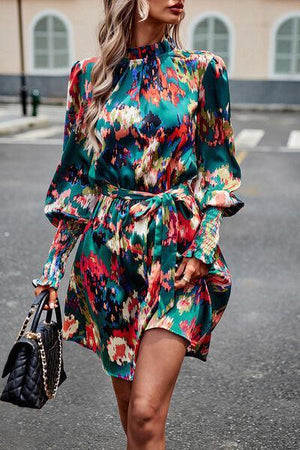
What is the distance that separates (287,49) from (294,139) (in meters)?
10.0

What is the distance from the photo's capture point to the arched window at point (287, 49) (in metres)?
26.2

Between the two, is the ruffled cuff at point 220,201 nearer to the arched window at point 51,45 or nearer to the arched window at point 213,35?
the arched window at point 213,35

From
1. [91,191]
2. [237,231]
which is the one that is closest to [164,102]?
[91,191]

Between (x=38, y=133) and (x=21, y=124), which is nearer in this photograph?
(x=38, y=133)

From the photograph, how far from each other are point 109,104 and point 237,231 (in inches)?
214

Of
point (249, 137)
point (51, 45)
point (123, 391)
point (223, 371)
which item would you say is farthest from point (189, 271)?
point (51, 45)

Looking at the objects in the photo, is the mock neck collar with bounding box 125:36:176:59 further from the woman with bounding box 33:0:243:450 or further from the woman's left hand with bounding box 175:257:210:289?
the woman's left hand with bounding box 175:257:210:289

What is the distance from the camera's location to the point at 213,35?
1039 inches

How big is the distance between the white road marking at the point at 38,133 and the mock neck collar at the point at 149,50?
13.8 meters

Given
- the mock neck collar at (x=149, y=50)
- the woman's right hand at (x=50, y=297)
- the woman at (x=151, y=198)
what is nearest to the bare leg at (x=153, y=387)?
the woman at (x=151, y=198)

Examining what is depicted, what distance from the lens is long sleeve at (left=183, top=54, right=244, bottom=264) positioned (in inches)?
101

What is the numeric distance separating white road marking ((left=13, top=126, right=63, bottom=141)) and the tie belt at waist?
46.0 ft

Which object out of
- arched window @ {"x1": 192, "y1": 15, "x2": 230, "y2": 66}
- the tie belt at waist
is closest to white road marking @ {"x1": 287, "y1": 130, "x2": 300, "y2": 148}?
arched window @ {"x1": 192, "y1": 15, "x2": 230, "y2": 66}

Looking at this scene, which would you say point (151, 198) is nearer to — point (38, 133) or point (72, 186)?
point (72, 186)
